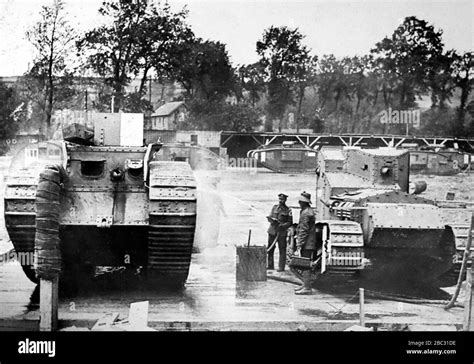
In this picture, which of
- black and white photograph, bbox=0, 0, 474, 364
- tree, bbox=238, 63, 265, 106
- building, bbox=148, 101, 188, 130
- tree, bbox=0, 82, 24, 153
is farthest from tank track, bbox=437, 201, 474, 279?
tree, bbox=0, 82, 24, 153

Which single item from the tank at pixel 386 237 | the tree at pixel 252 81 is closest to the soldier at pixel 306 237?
the tank at pixel 386 237

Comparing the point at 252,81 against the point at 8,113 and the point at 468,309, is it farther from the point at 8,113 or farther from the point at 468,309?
the point at 468,309

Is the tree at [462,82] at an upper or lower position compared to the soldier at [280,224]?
upper

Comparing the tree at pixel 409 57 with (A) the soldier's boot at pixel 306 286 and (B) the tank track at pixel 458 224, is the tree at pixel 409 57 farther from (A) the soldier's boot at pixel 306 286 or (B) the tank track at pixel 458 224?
(A) the soldier's boot at pixel 306 286

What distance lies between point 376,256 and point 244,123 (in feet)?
6.31

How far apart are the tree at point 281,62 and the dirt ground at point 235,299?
1.05 meters

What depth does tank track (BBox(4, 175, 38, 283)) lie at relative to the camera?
25.7 ft

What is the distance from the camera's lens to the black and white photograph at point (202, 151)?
24.8 feet

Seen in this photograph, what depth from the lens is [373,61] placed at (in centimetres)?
806

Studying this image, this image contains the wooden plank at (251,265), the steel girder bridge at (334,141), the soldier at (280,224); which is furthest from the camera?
the soldier at (280,224)

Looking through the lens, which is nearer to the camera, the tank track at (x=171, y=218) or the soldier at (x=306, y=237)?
the tank track at (x=171, y=218)

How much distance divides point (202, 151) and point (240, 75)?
1.15 m

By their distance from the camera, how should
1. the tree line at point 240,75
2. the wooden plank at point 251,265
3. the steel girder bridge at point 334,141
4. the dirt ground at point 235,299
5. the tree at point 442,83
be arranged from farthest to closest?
the wooden plank at point 251,265 → the steel girder bridge at point 334,141 → the tree at point 442,83 → the tree line at point 240,75 → the dirt ground at point 235,299
